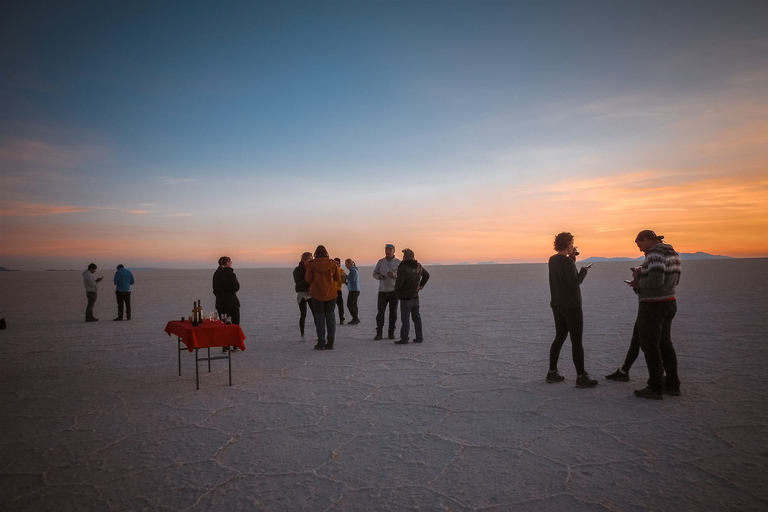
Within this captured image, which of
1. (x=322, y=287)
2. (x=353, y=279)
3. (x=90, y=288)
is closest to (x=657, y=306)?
(x=322, y=287)

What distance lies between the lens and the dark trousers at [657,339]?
5.16m

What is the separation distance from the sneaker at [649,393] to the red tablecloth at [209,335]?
4.75 m

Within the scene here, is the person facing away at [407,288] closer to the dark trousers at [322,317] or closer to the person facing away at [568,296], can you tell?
the dark trousers at [322,317]

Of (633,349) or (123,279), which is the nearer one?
(633,349)

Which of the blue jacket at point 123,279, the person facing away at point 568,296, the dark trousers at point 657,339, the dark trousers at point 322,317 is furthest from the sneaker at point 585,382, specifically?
the blue jacket at point 123,279

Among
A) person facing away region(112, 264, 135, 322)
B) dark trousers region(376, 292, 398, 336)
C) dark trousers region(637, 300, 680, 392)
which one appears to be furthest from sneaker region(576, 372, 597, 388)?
person facing away region(112, 264, 135, 322)

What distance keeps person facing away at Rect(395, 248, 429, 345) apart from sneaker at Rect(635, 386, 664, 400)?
164 inches

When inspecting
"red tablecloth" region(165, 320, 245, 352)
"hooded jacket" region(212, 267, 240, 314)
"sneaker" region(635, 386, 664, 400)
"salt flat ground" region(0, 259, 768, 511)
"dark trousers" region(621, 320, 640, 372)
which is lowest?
"salt flat ground" region(0, 259, 768, 511)

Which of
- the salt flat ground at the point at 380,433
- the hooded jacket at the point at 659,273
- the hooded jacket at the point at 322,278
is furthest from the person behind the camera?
the hooded jacket at the point at 322,278

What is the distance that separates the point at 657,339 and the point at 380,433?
128 inches

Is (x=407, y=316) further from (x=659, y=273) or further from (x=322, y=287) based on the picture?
(x=659, y=273)

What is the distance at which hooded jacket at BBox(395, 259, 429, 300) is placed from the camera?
880 centimetres

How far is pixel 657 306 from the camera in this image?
5152 millimetres

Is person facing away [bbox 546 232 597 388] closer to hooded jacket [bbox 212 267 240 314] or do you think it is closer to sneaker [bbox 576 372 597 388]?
sneaker [bbox 576 372 597 388]
